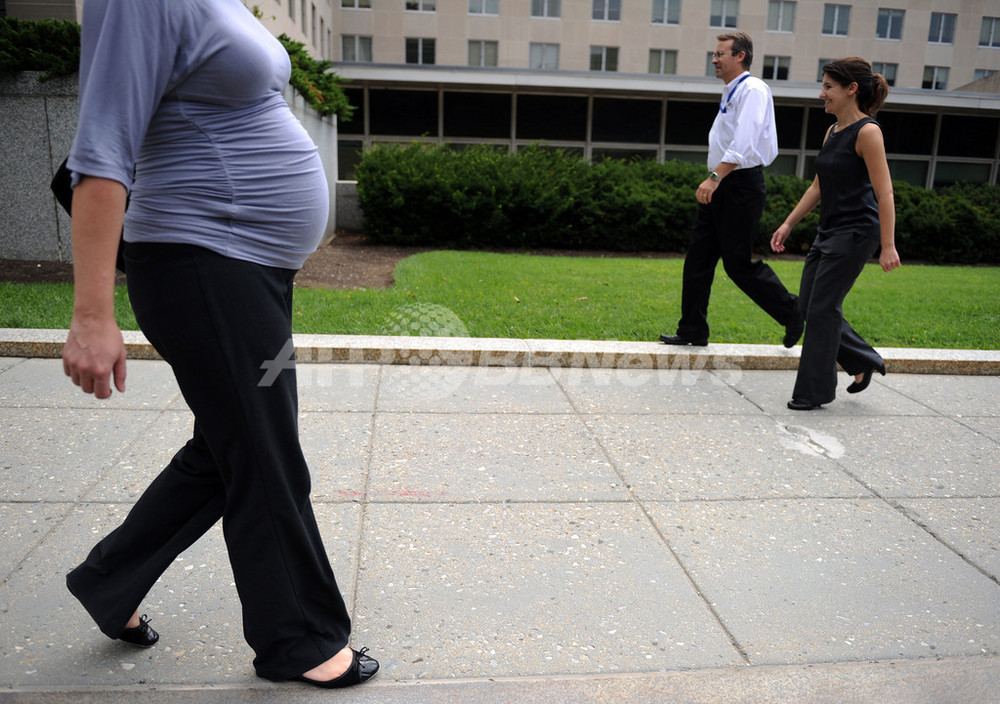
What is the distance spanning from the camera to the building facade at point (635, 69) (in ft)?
94.8

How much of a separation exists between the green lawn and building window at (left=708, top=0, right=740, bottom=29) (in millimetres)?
37215

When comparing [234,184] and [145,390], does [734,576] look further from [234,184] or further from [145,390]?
[145,390]

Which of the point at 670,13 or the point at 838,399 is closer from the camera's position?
the point at 838,399

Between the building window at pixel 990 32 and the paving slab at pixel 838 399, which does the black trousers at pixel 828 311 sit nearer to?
the paving slab at pixel 838 399

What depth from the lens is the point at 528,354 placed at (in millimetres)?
5668

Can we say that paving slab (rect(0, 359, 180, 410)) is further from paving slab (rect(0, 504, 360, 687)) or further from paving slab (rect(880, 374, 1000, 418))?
paving slab (rect(880, 374, 1000, 418))

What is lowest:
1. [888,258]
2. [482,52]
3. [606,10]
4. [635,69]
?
[888,258]

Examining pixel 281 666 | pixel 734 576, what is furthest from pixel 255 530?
pixel 734 576

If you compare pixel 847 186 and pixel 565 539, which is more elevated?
pixel 847 186

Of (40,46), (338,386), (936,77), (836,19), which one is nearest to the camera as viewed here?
(338,386)

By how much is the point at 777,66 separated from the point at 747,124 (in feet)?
146

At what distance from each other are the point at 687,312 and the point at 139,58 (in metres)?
4.83

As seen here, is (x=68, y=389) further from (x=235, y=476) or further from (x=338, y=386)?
(x=235, y=476)

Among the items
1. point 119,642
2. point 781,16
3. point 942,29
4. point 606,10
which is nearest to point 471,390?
point 119,642
